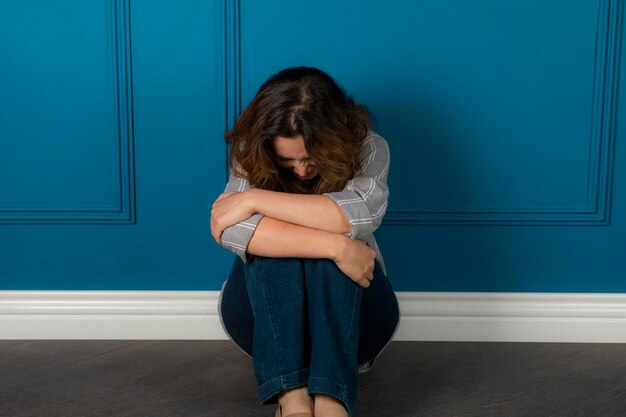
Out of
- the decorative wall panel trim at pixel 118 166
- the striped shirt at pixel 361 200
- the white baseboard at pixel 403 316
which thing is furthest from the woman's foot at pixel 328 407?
the decorative wall panel trim at pixel 118 166

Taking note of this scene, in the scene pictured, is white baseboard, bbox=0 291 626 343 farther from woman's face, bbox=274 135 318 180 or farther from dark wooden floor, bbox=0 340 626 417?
woman's face, bbox=274 135 318 180

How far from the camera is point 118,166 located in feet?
7.34

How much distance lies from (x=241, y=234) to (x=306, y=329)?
0.84ft

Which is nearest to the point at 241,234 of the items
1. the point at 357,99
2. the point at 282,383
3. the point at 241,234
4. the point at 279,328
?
the point at 241,234

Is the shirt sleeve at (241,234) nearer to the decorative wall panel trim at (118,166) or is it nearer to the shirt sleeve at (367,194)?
the shirt sleeve at (367,194)

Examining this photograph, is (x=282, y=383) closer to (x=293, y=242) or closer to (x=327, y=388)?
(x=327, y=388)

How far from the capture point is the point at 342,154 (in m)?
1.69

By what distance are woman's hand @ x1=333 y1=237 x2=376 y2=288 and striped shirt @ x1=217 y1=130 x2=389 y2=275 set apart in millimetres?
53

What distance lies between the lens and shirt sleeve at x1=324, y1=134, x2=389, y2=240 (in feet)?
5.39

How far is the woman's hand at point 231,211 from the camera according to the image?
166 cm

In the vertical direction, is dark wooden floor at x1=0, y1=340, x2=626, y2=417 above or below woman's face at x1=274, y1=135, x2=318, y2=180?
below

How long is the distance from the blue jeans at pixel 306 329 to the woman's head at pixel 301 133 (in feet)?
0.82

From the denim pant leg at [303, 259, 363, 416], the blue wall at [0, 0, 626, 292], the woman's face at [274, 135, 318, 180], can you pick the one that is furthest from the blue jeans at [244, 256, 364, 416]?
the blue wall at [0, 0, 626, 292]

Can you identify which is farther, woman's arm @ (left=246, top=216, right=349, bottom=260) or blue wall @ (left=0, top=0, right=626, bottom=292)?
→ blue wall @ (left=0, top=0, right=626, bottom=292)
